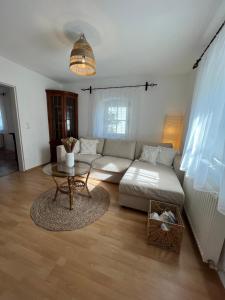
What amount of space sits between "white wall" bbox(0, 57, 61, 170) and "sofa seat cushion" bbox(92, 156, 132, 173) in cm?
173

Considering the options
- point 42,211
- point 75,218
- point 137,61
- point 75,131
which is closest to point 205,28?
point 137,61

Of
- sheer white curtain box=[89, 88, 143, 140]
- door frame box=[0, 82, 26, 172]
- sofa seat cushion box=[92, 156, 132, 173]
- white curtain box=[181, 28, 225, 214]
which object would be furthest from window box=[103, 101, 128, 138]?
white curtain box=[181, 28, 225, 214]

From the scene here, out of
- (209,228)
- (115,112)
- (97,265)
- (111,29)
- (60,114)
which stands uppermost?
(111,29)

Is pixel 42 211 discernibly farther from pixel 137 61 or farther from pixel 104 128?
pixel 137 61

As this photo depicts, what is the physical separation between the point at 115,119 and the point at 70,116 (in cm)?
132

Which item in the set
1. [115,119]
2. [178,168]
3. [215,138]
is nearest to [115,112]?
[115,119]

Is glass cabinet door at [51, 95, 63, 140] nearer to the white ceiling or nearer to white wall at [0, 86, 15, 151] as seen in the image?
the white ceiling

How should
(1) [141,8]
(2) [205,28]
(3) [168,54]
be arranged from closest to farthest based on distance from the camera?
(1) [141,8], (2) [205,28], (3) [168,54]

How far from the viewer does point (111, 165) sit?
275 cm

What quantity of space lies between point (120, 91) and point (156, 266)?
338 centimetres

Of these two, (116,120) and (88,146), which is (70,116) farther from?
(116,120)

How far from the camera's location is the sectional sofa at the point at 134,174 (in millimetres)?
Answer: 1812

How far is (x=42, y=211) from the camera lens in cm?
189

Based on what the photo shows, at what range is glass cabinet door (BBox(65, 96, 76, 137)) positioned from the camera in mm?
3709
